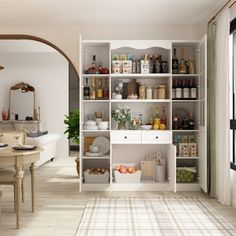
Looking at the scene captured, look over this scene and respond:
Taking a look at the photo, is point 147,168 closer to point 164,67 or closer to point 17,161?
point 164,67

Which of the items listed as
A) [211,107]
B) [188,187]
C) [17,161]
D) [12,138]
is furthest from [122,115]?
[17,161]

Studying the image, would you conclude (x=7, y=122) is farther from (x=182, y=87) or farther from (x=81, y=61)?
(x=182, y=87)

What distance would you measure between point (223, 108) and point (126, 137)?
145 cm

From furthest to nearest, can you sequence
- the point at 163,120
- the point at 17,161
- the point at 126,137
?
1. the point at 163,120
2. the point at 126,137
3. the point at 17,161

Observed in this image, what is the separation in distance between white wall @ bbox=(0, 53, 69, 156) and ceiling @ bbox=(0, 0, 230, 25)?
3.83m

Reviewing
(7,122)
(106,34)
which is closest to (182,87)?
(106,34)

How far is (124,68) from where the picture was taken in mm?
5340

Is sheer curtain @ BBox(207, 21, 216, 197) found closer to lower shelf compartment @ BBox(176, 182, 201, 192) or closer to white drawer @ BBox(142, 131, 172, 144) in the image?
lower shelf compartment @ BBox(176, 182, 201, 192)

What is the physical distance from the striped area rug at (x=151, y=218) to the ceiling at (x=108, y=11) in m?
2.41

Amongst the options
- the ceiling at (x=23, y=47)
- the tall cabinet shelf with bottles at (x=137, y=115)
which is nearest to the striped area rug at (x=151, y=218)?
the tall cabinet shelf with bottles at (x=137, y=115)

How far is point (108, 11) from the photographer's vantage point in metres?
4.98

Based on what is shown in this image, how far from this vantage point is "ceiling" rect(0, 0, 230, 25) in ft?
15.1

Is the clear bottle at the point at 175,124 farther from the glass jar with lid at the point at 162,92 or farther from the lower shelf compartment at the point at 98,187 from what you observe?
the lower shelf compartment at the point at 98,187

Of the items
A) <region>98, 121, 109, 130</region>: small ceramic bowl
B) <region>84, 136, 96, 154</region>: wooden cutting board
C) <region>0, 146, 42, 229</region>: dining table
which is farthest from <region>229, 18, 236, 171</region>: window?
<region>0, 146, 42, 229</region>: dining table
